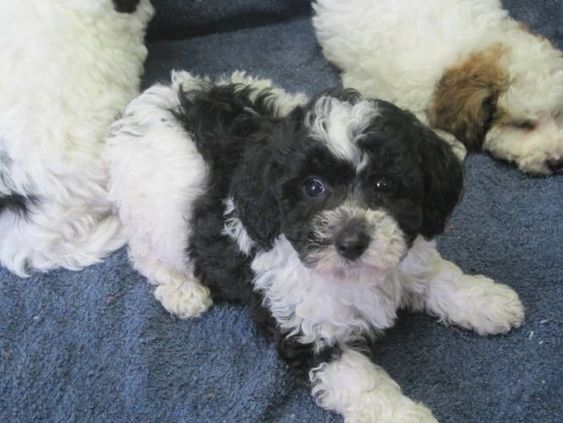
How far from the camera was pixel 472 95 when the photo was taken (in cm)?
261

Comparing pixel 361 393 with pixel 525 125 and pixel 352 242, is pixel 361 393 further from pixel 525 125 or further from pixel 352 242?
pixel 525 125

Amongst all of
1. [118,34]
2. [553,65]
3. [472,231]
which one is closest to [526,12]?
[553,65]

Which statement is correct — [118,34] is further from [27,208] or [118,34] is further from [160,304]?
[160,304]

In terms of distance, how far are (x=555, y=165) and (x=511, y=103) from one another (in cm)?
28

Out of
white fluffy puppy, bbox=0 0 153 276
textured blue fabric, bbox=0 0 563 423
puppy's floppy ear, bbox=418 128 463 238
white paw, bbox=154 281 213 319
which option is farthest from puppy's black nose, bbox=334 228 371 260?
white fluffy puppy, bbox=0 0 153 276

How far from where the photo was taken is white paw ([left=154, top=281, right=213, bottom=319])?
84.8 inches

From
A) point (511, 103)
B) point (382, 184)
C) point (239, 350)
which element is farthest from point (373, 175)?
point (511, 103)

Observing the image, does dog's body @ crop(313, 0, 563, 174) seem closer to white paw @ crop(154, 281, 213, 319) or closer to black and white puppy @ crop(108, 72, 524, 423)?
black and white puppy @ crop(108, 72, 524, 423)

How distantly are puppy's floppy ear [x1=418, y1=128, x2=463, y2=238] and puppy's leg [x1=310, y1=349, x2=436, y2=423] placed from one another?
1.30 feet

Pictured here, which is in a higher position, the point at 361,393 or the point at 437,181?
the point at 437,181

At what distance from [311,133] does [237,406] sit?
2.67ft

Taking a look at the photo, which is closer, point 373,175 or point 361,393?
point 373,175

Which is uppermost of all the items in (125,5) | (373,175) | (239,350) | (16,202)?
(373,175)

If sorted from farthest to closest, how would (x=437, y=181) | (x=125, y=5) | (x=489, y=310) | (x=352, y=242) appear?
(x=125, y=5), (x=489, y=310), (x=437, y=181), (x=352, y=242)
